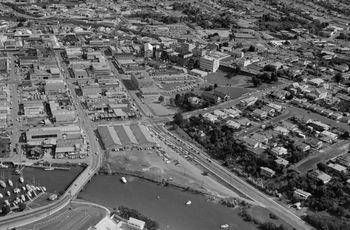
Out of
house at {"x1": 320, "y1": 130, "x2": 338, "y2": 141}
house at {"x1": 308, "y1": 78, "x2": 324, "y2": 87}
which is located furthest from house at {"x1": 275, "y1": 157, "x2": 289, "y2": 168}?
house at {"x1": 308, "y1": 78, "x2": 324, "y2": 87}

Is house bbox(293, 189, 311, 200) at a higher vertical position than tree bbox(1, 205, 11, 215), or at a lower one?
higher

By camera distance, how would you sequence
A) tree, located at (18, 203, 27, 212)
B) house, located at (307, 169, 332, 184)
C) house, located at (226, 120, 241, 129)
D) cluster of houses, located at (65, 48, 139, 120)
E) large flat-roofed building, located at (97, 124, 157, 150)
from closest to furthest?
tree, located at (18, 203, 27, 212), house, located at (307, 169, 332, 184), large flat-roofed building, located at (97, 124, 157, 150), house, located at (226, 120, 241, 129), cluster of houses, located at (65, 48, 139, 120)

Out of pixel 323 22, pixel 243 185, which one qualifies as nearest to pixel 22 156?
pixel 243 185

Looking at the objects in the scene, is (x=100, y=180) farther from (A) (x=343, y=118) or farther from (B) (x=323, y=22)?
(B) (x=323, y=22)

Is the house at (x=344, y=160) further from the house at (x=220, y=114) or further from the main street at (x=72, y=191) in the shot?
the main street at (x=72, y=191)

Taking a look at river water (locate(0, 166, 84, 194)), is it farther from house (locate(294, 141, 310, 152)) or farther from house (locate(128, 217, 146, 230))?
house (locate(294, 141, 310, 152))

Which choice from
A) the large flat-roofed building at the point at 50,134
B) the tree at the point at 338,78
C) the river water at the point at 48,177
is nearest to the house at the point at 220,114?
the large flat-roofed building at the point at 50,134

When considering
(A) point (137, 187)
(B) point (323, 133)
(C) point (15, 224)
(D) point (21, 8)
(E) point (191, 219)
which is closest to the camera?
(C) point (15, 224)
